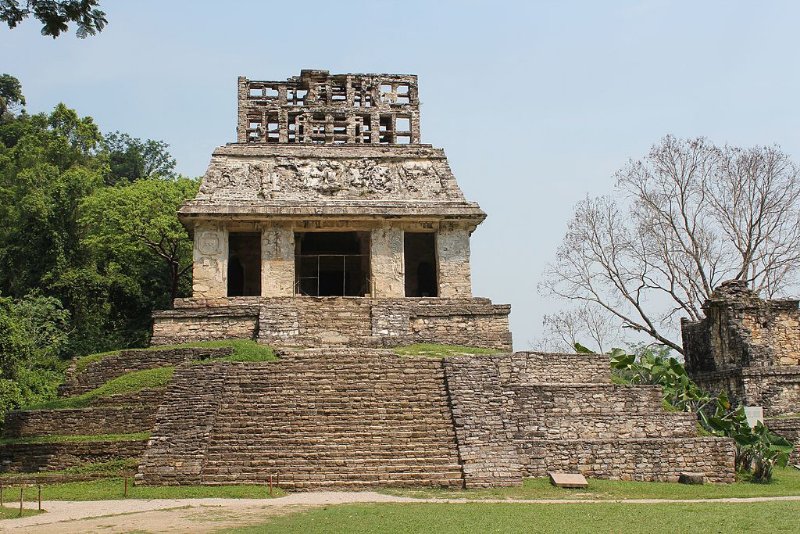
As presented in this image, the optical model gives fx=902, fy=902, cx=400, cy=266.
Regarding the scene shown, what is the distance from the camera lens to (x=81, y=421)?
14969 mm

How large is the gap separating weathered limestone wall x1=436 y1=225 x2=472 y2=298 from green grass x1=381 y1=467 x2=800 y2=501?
8.69 metres

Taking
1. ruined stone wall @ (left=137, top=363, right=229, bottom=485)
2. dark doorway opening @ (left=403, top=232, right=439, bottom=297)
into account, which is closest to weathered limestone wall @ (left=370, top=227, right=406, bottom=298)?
dark doorway opening @ (left=403, top=232, right=439, bottom=297)

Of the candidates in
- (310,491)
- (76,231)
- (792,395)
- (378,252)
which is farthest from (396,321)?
(76,231)

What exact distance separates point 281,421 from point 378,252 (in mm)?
8244

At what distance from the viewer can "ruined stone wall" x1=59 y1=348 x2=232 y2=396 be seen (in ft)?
57.3

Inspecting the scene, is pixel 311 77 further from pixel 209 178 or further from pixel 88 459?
pixel 88 459

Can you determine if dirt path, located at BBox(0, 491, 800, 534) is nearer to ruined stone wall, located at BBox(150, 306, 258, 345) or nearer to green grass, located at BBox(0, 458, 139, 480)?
green grass, located at BBox(0, 458, 139, 480)

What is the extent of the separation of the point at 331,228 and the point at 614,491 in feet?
36.6

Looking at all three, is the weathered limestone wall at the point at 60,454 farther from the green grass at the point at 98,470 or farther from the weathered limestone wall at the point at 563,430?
the weathered limestone wall at the point at 563,430

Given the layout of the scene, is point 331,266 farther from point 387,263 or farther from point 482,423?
point 482,423

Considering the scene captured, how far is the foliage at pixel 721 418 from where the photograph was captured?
49.0 ft

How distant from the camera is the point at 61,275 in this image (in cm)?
2888

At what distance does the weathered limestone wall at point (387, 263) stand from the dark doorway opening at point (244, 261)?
4.46m

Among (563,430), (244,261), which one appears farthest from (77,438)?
(244,261)
